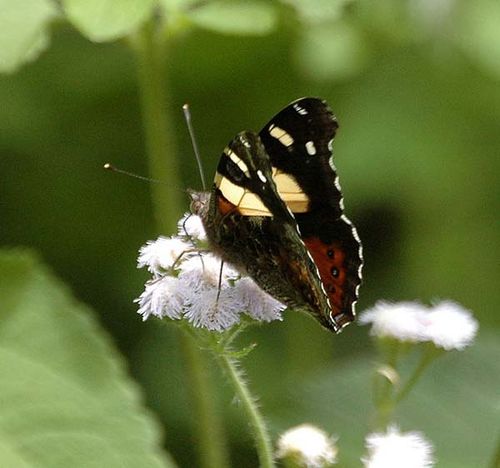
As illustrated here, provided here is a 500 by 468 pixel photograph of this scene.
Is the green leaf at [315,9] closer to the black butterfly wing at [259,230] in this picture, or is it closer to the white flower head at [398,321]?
the black butterfly wing at [259,230]

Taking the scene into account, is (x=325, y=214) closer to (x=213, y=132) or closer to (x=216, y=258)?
(x=216, y=258)

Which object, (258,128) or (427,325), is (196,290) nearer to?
(427,325)

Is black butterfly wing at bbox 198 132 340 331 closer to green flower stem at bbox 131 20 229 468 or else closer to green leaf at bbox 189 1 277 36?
green flower stem at bbox 131 20 229 468

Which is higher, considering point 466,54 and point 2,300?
point 466,54

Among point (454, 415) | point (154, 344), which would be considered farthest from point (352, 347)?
point (454, 415)

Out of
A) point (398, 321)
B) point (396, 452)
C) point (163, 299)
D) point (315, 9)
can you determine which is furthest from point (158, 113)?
point (396, 452)

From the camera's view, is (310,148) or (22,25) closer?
(310,148)
